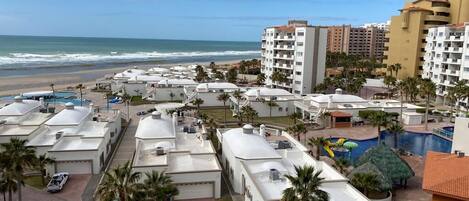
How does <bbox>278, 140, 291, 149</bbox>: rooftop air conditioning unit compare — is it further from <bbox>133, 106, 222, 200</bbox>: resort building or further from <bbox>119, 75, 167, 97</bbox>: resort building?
<bbox>119, 75, 167, 97</bbox>: resort building

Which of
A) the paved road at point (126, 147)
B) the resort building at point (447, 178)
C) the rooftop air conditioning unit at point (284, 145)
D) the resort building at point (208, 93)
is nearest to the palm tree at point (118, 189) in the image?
the rooftop air conditioning unit at point (284, 145)

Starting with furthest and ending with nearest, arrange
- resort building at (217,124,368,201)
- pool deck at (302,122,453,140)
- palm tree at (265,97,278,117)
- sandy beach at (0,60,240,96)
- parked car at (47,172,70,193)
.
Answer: sandy beach at (0,60,240,96) → palm tree at (265,97,278,117) → pool deck at (302,122,453,140) → parked car at (47,172,70,193) → resort building at (217,124,368,201)

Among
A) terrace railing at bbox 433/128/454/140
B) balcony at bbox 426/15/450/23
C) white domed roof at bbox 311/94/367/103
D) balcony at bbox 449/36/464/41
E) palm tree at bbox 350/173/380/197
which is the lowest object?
terrace railing at bbox 433/128/454/140

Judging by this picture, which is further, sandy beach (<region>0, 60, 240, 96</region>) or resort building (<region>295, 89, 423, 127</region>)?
sandy beach (<region>0, 60, 240, 96</region>)

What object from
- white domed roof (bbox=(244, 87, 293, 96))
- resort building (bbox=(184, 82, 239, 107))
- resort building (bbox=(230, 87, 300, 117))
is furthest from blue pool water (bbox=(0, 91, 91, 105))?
white domed roof (bbox=(244, 87, 293, 96))

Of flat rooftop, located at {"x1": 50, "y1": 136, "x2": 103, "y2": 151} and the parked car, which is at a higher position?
flat rooftop, located at {"x1": 50, "y1": 136, "x2": 103, "y2": 151}

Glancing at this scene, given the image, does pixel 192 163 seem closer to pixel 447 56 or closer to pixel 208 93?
pixel 208 93

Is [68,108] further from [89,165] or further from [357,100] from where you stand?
[357,100]

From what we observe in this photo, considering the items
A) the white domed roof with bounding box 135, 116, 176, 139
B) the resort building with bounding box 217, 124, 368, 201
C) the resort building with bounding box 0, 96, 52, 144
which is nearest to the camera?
the resort building with bounding box 217, 124, 368, 201
